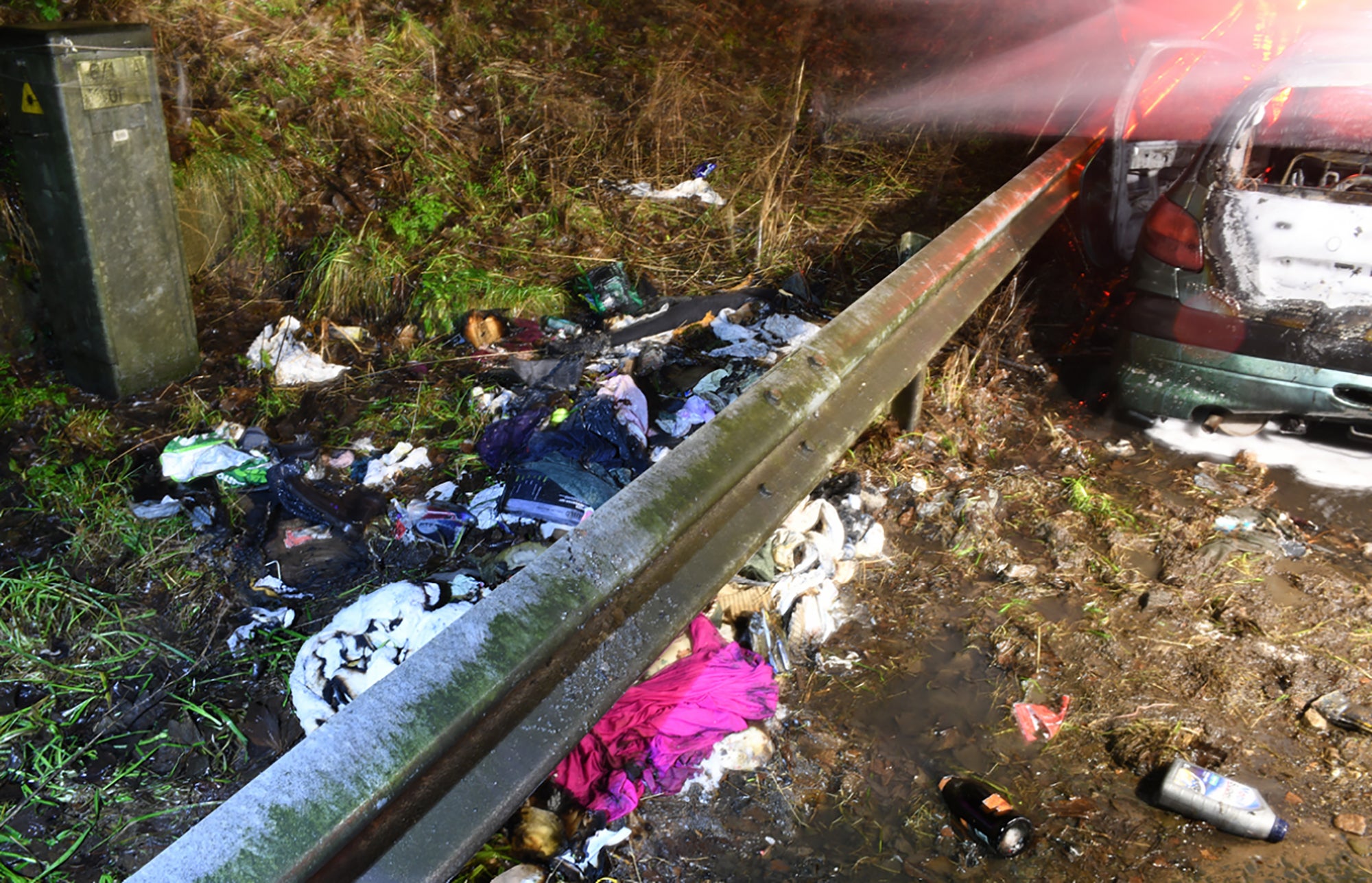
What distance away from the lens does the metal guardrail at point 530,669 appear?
1447 mm

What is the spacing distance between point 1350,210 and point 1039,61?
6.43 meters

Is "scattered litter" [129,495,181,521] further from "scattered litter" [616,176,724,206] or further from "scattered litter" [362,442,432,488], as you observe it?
"scattered litter" [616,176,724,206]

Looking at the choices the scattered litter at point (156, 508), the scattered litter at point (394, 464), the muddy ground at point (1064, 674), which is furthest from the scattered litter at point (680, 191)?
the scattered litter at point (156, 508)

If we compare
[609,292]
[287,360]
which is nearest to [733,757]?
[609,292]

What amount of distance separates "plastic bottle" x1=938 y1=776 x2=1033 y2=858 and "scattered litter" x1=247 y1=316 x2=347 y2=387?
12.2 ft

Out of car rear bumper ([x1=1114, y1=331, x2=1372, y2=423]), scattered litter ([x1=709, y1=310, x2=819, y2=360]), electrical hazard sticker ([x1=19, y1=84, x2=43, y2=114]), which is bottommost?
scattered litter ([x1=709, y1=310, x2=819, y2=360])

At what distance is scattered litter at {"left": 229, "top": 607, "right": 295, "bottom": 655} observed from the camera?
128 inches

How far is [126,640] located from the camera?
3283 mm

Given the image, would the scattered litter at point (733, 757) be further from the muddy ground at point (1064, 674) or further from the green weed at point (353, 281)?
the green weed at point (353, 281)

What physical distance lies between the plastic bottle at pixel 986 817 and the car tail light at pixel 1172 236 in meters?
2.63

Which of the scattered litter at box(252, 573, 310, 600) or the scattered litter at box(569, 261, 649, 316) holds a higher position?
the scattered litter at box(569, 261, 649, 316)

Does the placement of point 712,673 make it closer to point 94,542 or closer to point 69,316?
point 94,542

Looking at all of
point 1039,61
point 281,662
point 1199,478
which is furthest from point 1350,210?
point 1039,61

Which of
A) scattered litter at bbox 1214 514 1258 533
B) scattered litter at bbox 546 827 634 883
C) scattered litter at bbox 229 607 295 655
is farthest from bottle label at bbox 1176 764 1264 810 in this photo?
scattered litter at bbox 229 607 295 655
